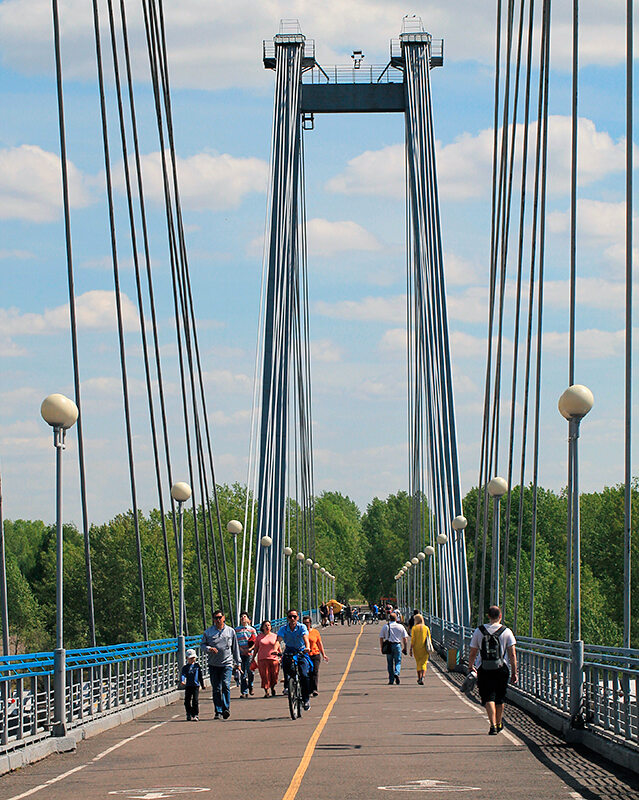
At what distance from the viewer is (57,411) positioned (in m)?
15.1

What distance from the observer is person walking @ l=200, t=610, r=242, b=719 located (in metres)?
17.8

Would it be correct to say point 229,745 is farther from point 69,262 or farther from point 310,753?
point 69,262

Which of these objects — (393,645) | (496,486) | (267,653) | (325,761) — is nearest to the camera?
(325,761)

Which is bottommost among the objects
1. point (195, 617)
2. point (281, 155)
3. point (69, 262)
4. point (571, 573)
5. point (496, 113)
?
point (195, 617)

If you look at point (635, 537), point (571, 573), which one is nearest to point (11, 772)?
point (571, 573)

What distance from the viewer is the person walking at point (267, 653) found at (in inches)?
813

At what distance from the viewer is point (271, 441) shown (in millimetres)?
46938

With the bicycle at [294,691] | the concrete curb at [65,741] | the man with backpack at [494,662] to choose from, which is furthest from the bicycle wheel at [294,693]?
the man with backpack at [494,662]

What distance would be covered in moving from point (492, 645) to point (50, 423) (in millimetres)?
5465

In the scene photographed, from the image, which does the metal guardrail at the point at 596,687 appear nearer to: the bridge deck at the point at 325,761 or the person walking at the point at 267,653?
the bridge deck at the point at 325,761

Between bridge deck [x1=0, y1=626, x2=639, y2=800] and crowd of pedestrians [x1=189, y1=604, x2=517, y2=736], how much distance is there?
1.24 ft

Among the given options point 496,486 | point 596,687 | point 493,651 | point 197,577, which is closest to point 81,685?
point 493,651

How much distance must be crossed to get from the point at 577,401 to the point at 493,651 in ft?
9.91

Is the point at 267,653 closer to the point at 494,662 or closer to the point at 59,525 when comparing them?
the point at 59,525
